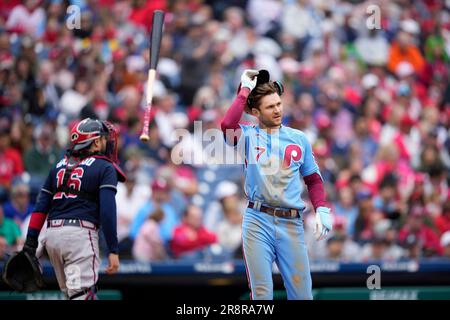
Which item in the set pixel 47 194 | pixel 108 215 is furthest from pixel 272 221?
pixel 47 194

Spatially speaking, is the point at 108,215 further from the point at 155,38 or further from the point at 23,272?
the point at 155,38

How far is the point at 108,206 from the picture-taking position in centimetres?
652

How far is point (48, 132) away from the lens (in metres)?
10.9

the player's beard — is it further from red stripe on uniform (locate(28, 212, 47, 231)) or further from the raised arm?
red stripe on uniform (locate(28, 212, 47, 231))

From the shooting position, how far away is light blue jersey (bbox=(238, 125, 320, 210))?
6.22 metres

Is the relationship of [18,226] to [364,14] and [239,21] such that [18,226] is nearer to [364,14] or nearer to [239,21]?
[239,21]

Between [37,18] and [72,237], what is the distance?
672 cm

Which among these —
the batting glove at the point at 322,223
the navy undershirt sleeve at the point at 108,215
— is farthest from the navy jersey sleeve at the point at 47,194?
the batting glove at the point at 322,223

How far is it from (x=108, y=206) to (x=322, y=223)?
1.57m

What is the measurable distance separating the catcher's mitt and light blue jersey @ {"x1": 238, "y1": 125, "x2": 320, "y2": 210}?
5.75 feet

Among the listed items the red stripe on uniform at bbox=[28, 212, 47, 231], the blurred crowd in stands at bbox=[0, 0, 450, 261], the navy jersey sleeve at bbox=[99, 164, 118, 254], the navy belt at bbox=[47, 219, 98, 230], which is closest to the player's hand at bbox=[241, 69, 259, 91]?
the navy jersey sleeve at bbox=[99, 164, 118, 254]

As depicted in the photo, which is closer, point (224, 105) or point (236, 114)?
point (236, 114)

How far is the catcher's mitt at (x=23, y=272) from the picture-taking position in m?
6.72

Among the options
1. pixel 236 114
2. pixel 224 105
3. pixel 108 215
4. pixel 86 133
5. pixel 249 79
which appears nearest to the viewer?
pixel 236 114
